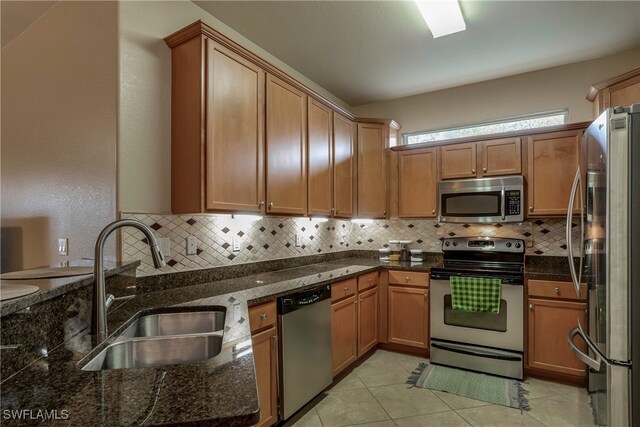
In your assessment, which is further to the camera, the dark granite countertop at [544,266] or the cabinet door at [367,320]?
the cabinet door at [367,320]

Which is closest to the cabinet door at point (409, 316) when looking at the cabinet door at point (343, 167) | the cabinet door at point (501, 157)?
the cabinet door at point (343, 167)

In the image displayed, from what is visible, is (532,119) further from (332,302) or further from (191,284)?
(191,284)

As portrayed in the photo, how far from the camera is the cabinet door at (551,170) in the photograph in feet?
9.86

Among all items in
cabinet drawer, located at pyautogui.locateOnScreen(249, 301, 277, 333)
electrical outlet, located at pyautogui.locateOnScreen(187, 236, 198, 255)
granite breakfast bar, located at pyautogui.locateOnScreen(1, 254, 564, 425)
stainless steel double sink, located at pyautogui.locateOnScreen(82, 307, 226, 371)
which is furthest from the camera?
electrical outlet, located at pyautogui.locateOnScreen(187, 236, 198, 255)

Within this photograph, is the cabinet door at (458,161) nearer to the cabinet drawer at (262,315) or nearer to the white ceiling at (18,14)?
the cabinet drawer at (262,315)

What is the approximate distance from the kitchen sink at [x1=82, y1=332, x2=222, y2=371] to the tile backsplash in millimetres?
845

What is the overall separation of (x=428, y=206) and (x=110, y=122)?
119 inches

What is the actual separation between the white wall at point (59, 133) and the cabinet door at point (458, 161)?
10.00ft

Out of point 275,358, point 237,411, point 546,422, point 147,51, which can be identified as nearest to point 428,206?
point 546,422

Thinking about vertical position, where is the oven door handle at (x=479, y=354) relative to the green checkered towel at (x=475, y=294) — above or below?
below

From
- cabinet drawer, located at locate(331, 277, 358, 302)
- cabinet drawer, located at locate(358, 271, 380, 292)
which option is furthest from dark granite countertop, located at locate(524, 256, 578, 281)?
cabinet drawer, located at locate(331, 277, 358, 302)

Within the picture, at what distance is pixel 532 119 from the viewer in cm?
344

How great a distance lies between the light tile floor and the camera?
2.20 meters

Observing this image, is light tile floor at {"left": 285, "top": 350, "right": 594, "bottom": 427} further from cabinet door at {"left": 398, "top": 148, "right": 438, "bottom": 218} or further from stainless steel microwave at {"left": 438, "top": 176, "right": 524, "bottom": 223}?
cabinet door at {"left": 398, "top": 148, "right": 438, "bottom": 218}
